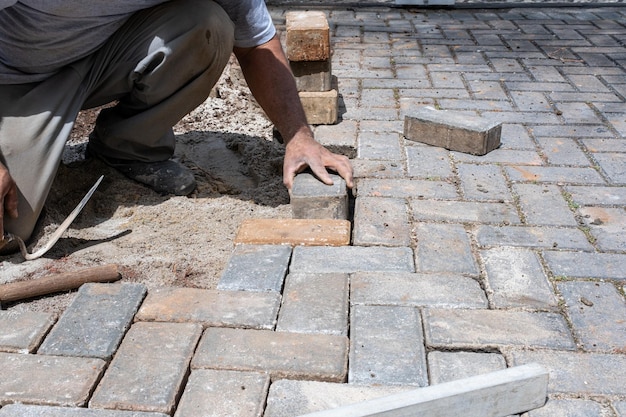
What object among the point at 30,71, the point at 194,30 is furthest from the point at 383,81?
the point at 30,71

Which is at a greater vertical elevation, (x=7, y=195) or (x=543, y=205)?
(x=7, y=195)

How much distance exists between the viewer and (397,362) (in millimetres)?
2141

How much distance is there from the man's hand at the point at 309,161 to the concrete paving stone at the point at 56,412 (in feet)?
4.72

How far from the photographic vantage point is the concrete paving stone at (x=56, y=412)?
194 centimetres

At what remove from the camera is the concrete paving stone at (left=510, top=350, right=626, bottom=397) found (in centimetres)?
205

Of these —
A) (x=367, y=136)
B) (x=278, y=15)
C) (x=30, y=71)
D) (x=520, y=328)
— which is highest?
(x=30, y=71)

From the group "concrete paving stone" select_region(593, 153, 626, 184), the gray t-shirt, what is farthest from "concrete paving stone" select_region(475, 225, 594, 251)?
the gray t-shirt

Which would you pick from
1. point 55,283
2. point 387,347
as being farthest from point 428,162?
point 55,283

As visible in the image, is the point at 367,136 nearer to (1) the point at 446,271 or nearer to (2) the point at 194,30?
(2) the point at 194,30

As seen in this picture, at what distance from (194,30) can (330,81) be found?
48.1 inches

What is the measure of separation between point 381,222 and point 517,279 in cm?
64

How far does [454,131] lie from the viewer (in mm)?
3771

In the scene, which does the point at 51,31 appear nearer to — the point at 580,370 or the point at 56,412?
the point at 56,412

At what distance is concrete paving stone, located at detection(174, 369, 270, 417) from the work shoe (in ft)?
4.94
